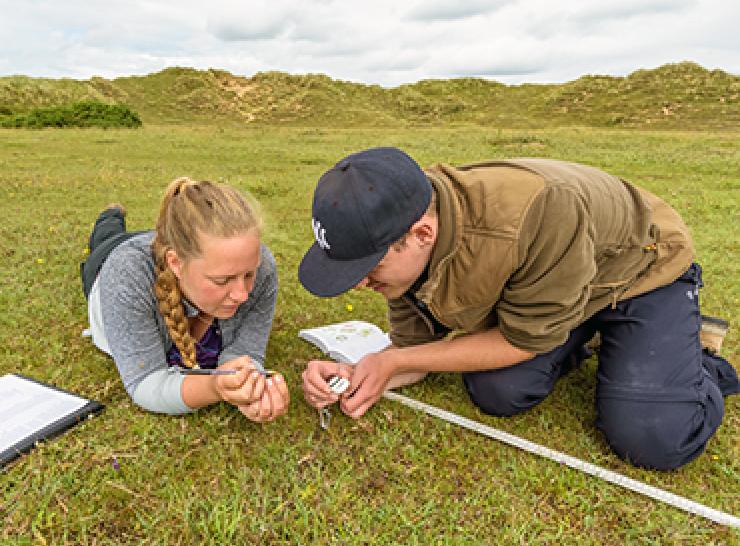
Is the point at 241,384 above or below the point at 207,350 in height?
above

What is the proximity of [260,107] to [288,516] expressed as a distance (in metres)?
29.3

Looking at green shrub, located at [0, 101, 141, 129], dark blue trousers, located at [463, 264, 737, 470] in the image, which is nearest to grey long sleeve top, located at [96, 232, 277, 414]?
dark blue trousers, located at [463, 264, 737, 470]

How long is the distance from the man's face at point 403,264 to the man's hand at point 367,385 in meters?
0.54

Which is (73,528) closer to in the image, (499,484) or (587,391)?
(499,484)

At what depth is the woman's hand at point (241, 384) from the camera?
2.25 m

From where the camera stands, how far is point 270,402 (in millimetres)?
2395

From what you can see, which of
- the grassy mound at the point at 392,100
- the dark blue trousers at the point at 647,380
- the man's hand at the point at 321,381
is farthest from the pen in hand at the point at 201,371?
the grassy mound at the point at 392,100

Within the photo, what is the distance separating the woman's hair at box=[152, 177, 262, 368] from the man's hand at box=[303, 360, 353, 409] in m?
0.59

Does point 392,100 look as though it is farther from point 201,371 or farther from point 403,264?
point 403,264

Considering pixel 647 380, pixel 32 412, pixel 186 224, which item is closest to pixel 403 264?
pixel 186 224

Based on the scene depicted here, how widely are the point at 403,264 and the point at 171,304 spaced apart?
3.47ft

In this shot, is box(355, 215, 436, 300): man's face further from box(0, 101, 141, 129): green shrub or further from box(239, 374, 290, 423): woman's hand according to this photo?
box(0, 101, 141, 129): green shrub

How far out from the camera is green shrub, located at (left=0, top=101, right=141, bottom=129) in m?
19.2

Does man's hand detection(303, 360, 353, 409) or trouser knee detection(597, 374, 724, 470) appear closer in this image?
trouser knee detection(597, 374, 724, 470)
